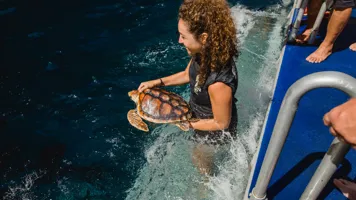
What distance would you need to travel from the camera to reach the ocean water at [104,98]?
3332mm

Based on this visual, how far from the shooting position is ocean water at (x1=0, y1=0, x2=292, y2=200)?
333 cm

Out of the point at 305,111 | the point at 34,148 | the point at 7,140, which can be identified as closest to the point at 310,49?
the point at 305,111

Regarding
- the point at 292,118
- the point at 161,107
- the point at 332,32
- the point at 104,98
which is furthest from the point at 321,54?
the point at 104,98

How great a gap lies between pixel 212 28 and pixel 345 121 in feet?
3.91

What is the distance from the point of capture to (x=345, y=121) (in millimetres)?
1038

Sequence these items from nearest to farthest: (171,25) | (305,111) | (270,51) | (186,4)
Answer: (186,4) → (305,111) → (270,51) → (171,25)

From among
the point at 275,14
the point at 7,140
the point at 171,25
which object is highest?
the point at 275,14

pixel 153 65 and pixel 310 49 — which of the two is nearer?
pixel 310 49

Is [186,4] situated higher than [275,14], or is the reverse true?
[186,4]

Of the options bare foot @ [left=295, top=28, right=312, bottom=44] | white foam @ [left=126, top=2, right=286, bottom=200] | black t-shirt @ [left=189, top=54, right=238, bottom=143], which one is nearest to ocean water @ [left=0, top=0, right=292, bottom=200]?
white foam @ [left=126, top=2, right=286, bottom=200]

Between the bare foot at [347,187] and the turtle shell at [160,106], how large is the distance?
4.86ft

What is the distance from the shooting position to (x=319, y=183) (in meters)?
1.56

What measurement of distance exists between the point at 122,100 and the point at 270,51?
10.0 feet

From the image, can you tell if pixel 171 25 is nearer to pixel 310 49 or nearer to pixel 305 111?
pixel 310 49
